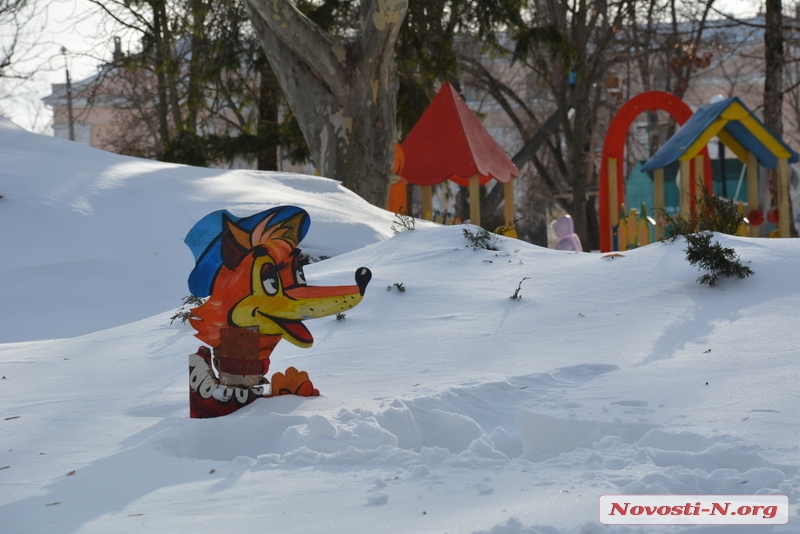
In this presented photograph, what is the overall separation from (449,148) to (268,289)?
9.81 m

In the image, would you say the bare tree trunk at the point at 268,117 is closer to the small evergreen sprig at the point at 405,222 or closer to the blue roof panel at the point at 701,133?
the blue roof panel at the point at 701,133

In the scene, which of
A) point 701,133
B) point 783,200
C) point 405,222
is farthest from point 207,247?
point 783,200

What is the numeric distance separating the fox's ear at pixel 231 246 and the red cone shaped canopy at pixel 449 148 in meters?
9.33

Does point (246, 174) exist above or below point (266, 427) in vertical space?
above

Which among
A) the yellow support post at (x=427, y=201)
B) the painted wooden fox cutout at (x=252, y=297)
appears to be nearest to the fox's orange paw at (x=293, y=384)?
the painted wooden fox cutout at (x=252, y=297)

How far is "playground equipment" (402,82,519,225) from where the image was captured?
1313cm

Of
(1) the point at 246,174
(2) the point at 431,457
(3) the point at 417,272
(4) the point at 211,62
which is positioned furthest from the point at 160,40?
(2) the point at 431,457

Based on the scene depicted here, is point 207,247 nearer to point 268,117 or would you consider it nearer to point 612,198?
point 612,198

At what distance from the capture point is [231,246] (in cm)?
383

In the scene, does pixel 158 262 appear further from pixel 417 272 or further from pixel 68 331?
pixel 417 272

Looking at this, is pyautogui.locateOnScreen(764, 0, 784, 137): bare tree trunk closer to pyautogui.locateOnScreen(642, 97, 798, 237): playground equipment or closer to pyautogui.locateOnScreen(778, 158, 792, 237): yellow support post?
pyautogui.locateOnScreen(642, 97, 798, 237): playground equipment

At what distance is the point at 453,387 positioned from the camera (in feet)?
12.3

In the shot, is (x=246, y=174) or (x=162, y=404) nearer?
(x=162, y=404)

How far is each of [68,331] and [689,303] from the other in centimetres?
445
